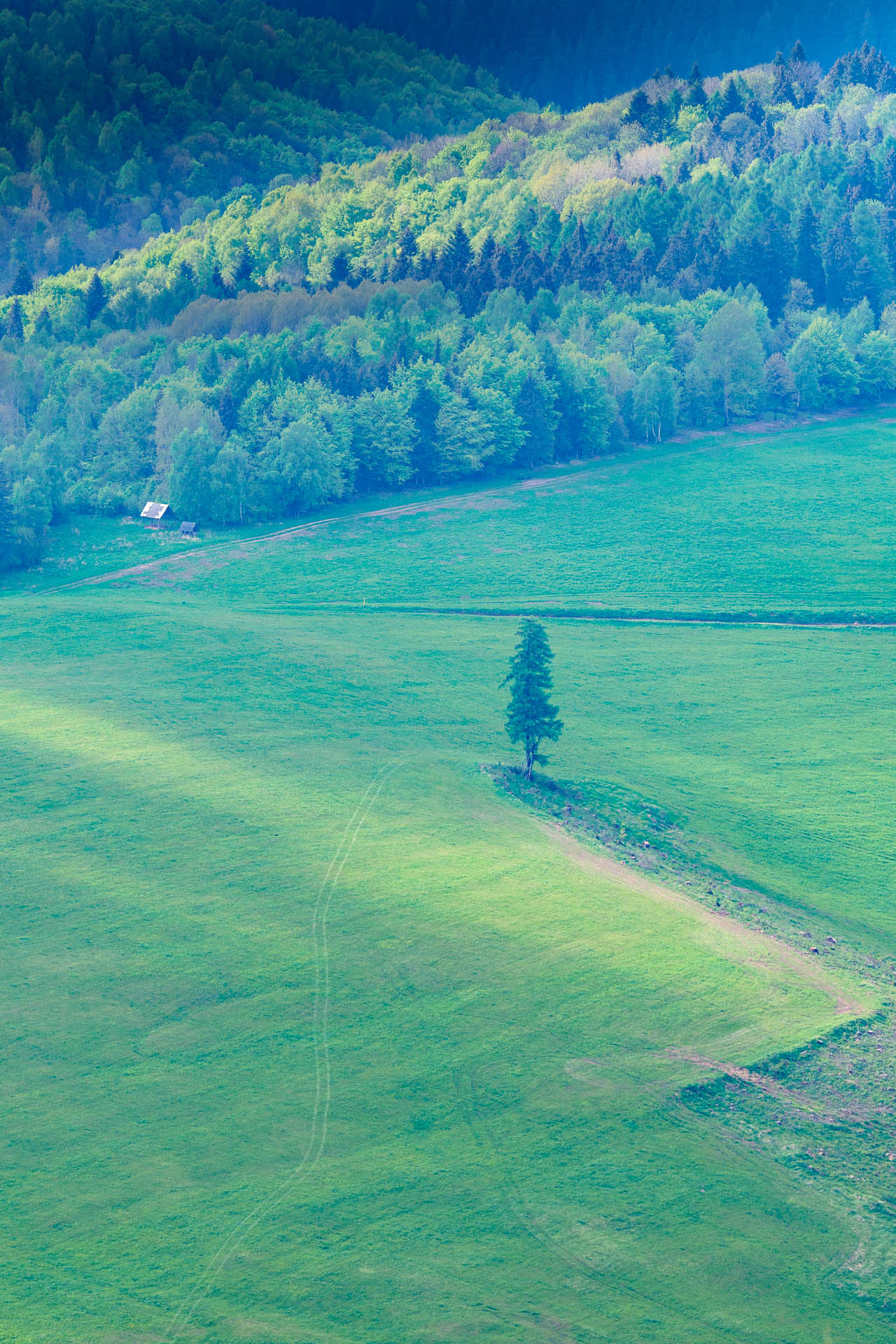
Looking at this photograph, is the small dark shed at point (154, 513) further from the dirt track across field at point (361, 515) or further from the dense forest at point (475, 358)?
the dirt track across field at point (361, 515)

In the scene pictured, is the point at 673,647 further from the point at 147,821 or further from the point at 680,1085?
the point at 680,1085

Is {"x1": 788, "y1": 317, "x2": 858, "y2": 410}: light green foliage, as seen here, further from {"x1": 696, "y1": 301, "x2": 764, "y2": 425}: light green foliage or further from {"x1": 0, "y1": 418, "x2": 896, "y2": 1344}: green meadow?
{"x1": 0, "y1": 418, "x2": 896, "y2": 1344}: green meadow

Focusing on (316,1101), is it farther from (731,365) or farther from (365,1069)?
(731,365)

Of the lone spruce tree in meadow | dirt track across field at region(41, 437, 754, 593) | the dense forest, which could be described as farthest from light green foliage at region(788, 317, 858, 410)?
the lone spruce tree in meadow

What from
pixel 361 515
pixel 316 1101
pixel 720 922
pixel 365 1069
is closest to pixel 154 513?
pixel 361 515

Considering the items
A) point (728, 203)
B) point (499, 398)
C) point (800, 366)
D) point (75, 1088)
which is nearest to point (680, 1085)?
point (75, 1088)
